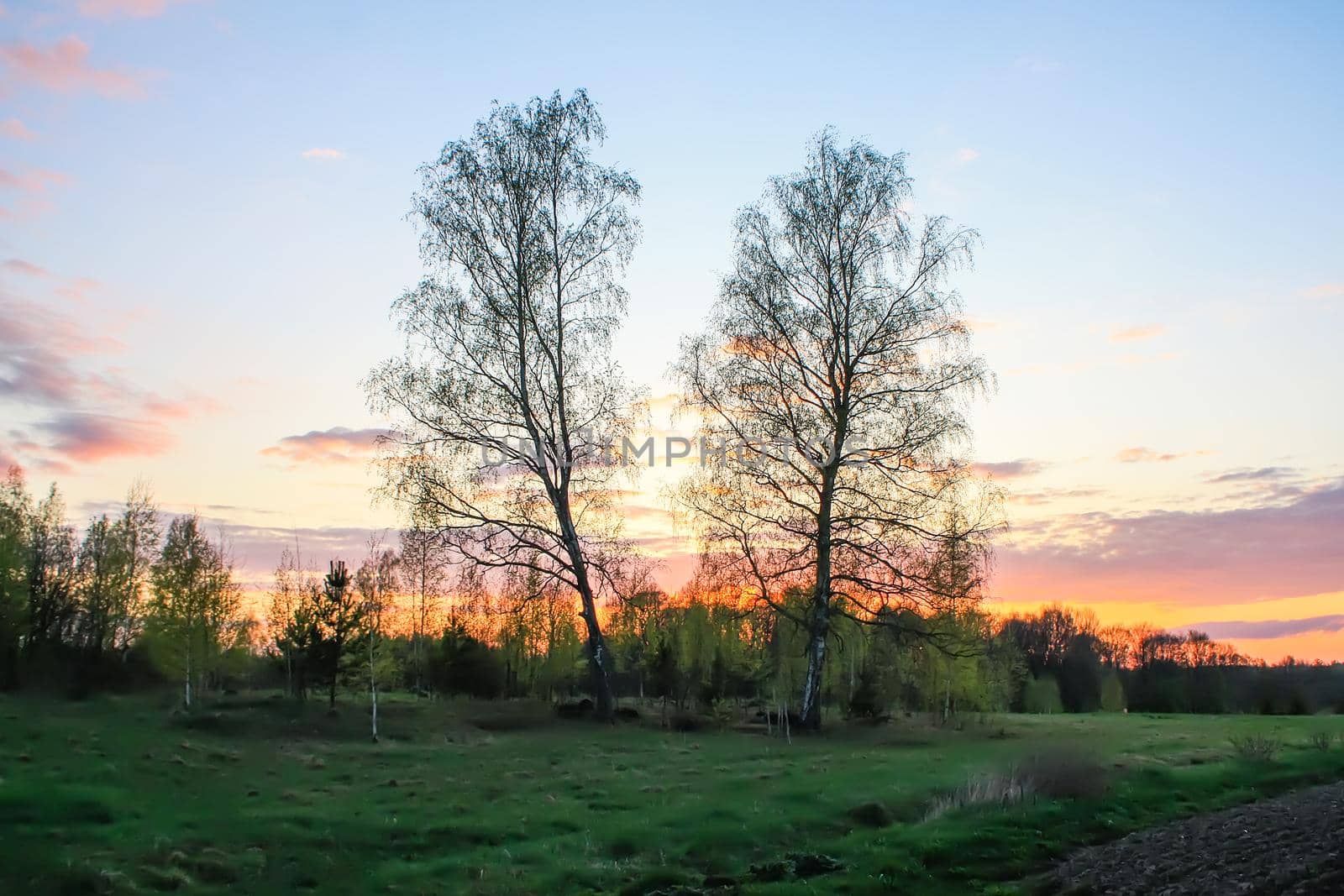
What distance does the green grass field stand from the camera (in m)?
12.5

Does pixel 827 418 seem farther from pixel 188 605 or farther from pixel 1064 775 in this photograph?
pixel 188 605

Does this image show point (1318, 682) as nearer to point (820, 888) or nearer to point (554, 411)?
point (554, 411)

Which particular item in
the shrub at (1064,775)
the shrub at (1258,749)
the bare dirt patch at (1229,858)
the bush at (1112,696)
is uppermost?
the bare dirt patch at (1229,858)

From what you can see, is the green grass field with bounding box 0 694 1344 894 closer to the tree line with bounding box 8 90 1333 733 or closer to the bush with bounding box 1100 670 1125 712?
the tree line with bounding box 8 90 1333 733

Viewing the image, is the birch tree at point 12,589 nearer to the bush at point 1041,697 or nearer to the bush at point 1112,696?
the bush at point 1041,697

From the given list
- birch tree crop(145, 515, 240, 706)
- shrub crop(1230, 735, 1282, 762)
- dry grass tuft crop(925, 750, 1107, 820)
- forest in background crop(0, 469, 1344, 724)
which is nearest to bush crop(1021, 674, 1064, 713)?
forest in background crop(0, 469, 1344, 724)

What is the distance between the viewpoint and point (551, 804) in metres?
17.4

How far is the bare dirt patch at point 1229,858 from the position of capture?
30.1ft

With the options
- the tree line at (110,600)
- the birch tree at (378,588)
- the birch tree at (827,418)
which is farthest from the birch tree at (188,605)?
the birch tree at (827,418)

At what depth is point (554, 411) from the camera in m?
28.2

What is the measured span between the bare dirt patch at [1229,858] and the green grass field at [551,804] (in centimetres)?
97

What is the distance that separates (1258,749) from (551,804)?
17.1 meters

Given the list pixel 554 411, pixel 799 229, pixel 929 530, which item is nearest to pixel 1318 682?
pixel 929 530

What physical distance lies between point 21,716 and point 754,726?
21.3 meters
